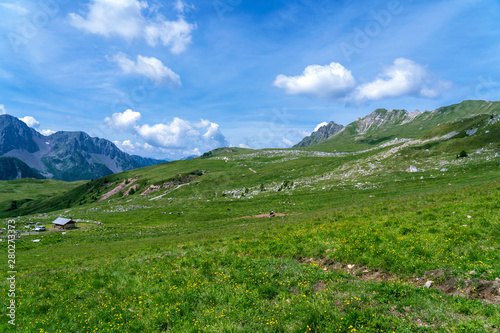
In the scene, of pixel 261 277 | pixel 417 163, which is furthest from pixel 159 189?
pixel 261 277

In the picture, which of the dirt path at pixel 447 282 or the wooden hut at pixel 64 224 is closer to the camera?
the dirt path at pixel 447 282

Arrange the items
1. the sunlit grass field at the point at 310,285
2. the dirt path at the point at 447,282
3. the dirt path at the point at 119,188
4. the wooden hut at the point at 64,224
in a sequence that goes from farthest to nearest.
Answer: the dirt path at the point at 119,188
the wooden hut at the point at 64,224
the dirt path at the point at 447,282
the sunlit grass field at the point at 310,285

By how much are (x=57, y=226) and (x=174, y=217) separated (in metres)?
37.7

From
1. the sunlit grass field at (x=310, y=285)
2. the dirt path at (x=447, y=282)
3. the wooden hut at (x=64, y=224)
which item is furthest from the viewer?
the wooden hut at (x=64, y=224)

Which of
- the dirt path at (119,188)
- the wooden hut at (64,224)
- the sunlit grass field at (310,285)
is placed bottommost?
the wooden hut at (64,224)

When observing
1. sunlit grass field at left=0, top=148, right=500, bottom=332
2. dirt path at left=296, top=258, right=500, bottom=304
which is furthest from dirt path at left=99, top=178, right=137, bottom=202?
dirt path at left=296, top=258, right=500, bottom=304

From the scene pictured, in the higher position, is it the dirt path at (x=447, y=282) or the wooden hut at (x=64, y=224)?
the dirt path at (x=447, y=282)

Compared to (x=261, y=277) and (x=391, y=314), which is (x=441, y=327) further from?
(x=261, y=277)

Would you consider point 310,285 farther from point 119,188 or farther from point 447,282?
point 119,188

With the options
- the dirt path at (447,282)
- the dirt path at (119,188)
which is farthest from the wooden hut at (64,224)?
the dirt path at (447,282)

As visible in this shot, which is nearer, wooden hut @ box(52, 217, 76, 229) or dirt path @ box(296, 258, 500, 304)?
dirt path @ box(296, 258, 500, 304)

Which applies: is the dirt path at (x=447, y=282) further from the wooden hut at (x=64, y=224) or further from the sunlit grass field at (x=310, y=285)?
the wooden hut at (x=64, y=224)

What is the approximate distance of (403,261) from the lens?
1256cm

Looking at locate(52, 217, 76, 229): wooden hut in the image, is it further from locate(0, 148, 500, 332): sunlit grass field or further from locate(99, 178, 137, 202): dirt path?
locate(99, 178, 137, 202): dirt path
